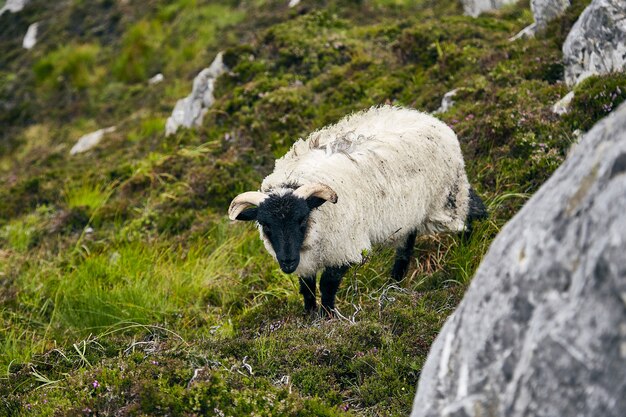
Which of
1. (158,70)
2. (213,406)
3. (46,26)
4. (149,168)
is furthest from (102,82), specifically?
(213,406)

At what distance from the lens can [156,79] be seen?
19.0m

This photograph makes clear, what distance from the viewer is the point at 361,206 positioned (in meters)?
6.46

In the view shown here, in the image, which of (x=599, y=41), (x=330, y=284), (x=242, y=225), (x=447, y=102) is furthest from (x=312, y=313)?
(x=599, y=41)

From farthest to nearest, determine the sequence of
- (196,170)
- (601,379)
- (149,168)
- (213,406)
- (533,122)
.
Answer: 1. (149,168)
2. (196,170)
3. (533,122)
4. (213,406)
5. (601,379)

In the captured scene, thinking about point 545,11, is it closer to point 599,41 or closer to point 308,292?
point 599,41

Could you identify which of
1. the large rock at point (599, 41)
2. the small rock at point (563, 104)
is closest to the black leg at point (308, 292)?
the small rock at point (563, 104)

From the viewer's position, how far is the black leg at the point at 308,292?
21.8 ft

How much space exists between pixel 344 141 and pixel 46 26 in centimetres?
1972

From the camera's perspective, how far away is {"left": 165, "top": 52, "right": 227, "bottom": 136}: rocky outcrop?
1316 centimetres

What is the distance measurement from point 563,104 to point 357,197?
3945 millimetres

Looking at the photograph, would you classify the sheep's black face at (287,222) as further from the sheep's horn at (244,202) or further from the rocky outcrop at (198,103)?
the rocky outcrop at (198,103)

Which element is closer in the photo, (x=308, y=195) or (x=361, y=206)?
(x=308, y=195)

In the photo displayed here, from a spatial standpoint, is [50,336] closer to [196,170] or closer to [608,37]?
[196,170]

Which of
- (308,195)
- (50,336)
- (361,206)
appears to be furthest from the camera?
(50,336)
